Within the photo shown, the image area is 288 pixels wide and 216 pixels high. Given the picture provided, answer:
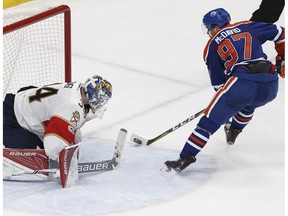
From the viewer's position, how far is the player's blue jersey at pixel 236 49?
4.34 metres

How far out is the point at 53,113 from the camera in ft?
13.8

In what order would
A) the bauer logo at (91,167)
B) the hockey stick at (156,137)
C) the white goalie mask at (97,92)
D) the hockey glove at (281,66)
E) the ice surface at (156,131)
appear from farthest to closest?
the hockey stick at (156,137) < the hockey glove at (281,66) < the bauer logo at (91,167) < the white goalie mask at (97,92) < the ice surface at (156,131)

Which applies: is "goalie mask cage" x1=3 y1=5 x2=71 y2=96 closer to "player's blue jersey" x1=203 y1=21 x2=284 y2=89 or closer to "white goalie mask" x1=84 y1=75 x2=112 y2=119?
"white goalie mask" x1=84 y1=75 x2=112 y2=119

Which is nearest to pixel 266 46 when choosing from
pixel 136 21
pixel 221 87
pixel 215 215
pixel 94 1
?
pixel 136 21

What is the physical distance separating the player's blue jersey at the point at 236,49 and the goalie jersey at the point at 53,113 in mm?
650

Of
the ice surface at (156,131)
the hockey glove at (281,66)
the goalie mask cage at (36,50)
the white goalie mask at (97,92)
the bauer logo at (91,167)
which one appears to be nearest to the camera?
the ice surface at (156,131)

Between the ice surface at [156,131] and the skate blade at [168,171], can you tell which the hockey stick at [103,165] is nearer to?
the ice surface at [156,131]

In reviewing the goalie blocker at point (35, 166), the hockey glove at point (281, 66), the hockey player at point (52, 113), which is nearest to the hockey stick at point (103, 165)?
the goalie blocker at point (35, 166)

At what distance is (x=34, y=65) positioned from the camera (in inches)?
211

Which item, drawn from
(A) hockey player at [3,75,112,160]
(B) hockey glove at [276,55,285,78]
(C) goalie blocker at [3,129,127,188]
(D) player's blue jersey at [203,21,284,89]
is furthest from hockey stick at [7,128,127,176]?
(B) hockey glove at [276,55,285,78]

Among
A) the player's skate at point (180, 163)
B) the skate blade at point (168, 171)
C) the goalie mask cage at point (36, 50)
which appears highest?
the goalie mask cage at point (36, 50)

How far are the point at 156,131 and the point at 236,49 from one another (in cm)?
83

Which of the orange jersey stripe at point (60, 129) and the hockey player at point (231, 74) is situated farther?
the hockey player at point (231, 74)

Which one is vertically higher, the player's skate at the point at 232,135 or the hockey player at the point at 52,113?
the hockey player at the point at 52,113
